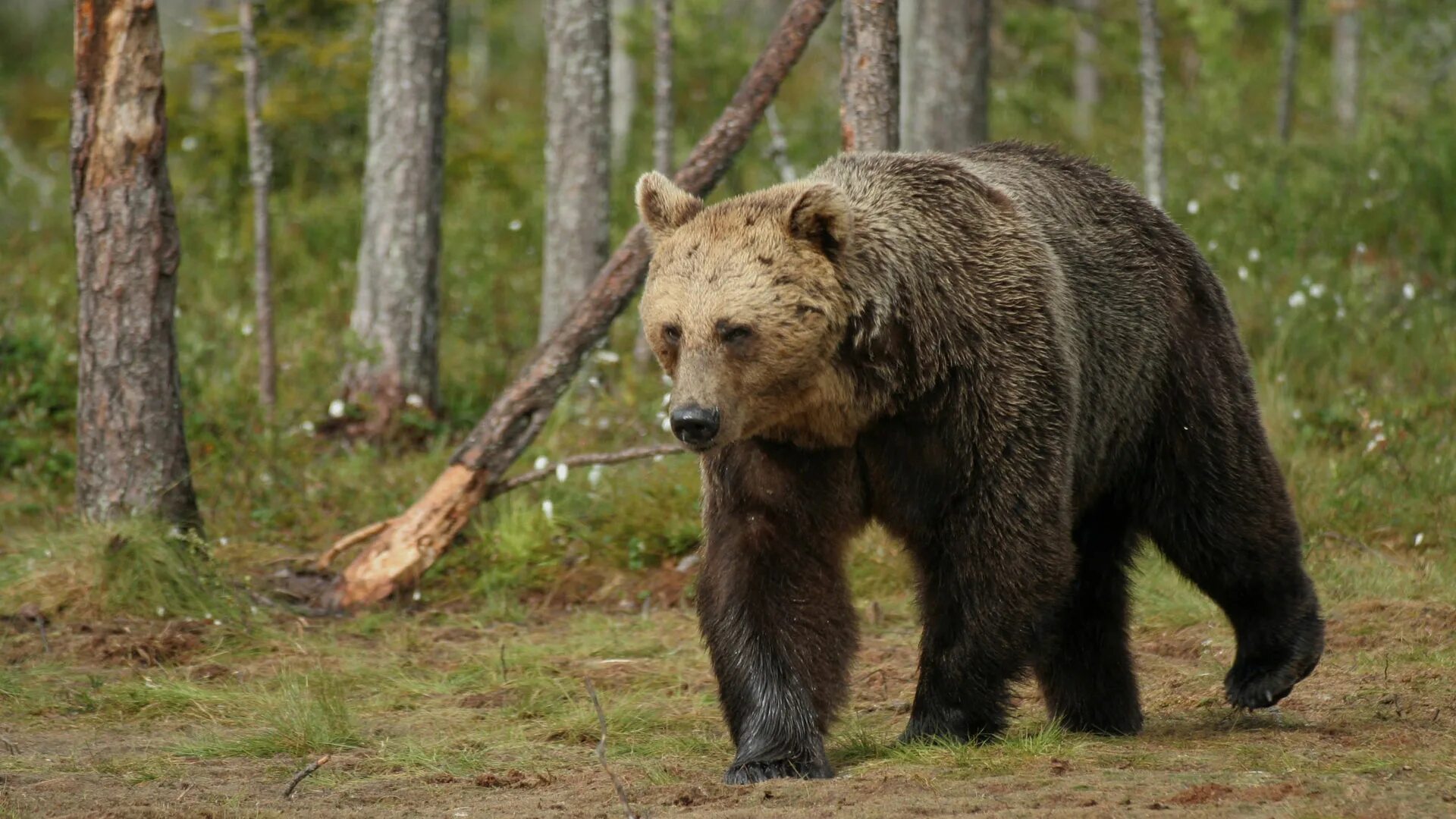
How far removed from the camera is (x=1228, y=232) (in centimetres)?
1145

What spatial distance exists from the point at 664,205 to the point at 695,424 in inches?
32.9

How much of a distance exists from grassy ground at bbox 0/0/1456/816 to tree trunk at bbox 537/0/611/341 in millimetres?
741

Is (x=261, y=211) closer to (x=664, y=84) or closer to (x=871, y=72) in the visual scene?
(x=664, y=84)

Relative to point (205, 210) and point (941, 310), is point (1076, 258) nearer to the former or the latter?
point (941, 310)

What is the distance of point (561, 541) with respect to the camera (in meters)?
7.98

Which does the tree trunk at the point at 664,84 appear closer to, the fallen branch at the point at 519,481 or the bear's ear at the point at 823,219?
the fallen branch at the point at 519,481

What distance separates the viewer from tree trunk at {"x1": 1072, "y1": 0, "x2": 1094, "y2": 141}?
54.6 ft

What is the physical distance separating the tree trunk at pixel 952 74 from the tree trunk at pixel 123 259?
16.2 feet

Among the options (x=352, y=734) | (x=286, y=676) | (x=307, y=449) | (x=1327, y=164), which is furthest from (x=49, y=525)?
(x=1327, y=164)

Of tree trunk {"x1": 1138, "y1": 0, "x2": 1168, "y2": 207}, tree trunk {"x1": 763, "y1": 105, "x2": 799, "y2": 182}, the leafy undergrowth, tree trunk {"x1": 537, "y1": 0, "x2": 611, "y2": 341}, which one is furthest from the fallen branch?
tree trunk {"x1": 1138, "y1": 0, "x2": 1168, "y2": 207}

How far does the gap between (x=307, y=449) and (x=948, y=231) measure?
5302 millimetres

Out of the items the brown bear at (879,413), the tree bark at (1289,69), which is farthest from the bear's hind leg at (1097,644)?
the tree bark at (1289,69)

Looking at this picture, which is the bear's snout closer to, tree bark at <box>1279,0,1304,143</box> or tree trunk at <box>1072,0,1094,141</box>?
tree bark at <box>1279,0,1304,143</box>

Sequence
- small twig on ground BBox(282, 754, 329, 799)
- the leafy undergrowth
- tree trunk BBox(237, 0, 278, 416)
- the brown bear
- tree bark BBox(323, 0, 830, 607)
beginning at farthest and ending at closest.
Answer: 1. tree trunk BBox(237, 0, 278, 416)
2. tree bark BBox(323, 0, 830, 607)
3. the brown bear
4. small twig on ground BBox(282, 754, 329, 799)
5. the leafy undergrowth
